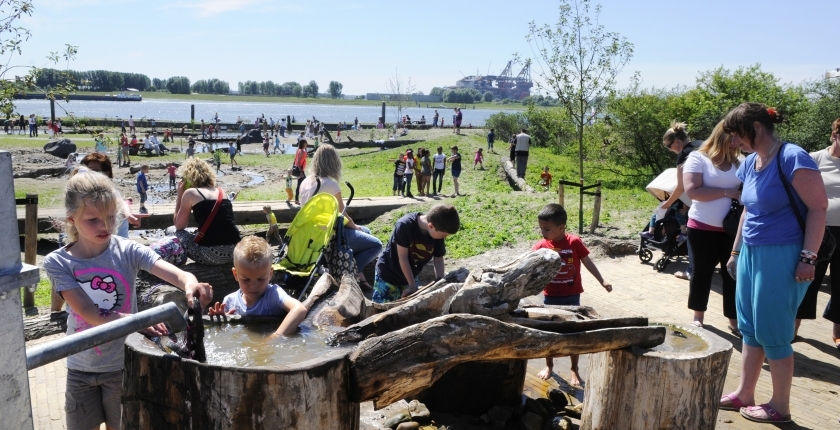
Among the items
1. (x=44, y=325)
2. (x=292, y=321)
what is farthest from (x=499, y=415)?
(x=44, y=325)

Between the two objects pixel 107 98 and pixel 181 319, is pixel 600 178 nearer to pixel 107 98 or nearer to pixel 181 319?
pixel 181 319

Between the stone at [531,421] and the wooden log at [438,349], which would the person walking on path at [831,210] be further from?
the wooden log at [438,349]

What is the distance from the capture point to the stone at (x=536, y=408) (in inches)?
193

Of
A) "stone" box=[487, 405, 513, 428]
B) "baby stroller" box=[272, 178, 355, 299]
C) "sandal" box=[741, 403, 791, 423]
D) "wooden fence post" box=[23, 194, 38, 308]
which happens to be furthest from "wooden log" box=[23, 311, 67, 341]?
"sandal" box=[741, 403, 791, 423]

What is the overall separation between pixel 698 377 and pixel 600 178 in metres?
16.9

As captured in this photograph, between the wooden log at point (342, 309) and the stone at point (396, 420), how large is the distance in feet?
3.42

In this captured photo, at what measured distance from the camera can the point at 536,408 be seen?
4.93 meters

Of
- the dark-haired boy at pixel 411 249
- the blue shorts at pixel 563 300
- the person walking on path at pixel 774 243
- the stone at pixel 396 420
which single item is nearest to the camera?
the person walking on path at pixel 774 243

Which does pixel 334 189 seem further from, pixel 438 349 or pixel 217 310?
pixel 438 349

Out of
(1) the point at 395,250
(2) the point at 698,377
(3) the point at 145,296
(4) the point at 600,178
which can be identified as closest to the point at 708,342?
(2) the point at 698,377

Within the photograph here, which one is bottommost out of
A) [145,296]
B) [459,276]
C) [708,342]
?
[145,296]

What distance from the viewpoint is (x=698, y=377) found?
3.91 meters

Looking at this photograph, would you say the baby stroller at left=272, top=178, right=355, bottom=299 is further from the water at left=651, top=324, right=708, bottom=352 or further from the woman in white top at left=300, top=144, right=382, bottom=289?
the water at left=651, top=324, right=708, bottom=352

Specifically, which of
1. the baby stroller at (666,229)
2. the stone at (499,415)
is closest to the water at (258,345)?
the stone at (499,415)
